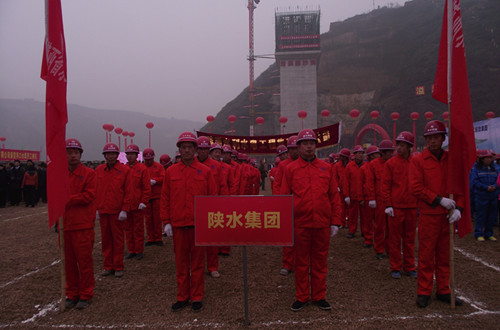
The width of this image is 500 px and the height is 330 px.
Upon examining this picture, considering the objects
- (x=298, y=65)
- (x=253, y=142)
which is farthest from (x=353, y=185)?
(x=298, y=65)

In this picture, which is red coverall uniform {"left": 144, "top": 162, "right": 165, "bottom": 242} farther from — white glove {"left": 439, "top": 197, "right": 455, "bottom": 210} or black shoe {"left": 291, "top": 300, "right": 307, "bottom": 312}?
white glove {"left": 439, "top": 197, "right": 455, "bottom": 210}

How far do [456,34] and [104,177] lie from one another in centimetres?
590

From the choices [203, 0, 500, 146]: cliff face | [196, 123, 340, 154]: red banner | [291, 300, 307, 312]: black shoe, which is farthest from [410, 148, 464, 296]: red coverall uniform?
[203, 0, 500, 146]: cliff face

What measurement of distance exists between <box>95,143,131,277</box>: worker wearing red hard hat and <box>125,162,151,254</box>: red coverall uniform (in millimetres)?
920

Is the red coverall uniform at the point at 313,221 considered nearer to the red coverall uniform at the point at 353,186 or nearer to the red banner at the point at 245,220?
the red banner at the point at 245,220

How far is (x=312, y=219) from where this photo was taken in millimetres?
3803

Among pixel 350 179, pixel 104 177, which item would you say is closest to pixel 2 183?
pixel 104 177

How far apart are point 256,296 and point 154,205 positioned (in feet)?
13.4

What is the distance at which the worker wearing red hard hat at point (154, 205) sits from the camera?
24.3ft

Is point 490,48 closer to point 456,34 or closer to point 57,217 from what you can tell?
point 456,34

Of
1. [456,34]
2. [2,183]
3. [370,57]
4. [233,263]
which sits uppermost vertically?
[370,57]

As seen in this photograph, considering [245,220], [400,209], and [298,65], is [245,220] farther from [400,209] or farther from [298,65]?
[298,65]

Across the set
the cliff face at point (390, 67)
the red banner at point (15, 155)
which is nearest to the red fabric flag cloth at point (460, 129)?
the red banner at point (15, 155)

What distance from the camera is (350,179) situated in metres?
7.93
